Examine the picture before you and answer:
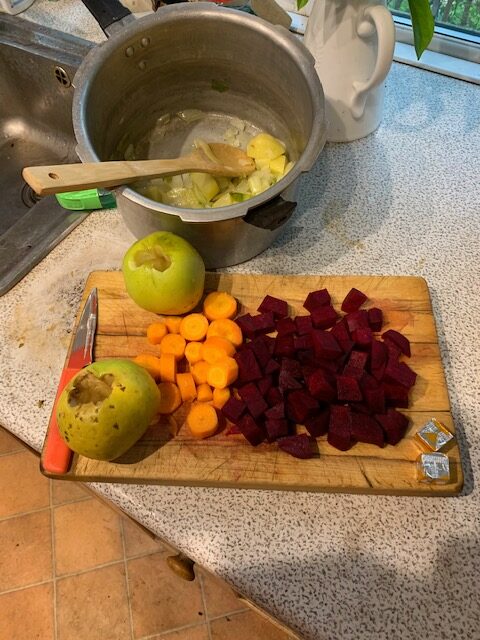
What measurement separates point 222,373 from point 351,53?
0.65m

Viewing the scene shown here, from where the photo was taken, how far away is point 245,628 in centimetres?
133

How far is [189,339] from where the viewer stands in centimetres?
80

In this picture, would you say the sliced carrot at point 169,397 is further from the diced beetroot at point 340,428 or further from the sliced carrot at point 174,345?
the diced beetroot at point 340,428

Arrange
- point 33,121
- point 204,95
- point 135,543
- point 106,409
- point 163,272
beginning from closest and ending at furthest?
point 106,409 < point 163,272 < point 204,95 < point 33,121 < point 135,543

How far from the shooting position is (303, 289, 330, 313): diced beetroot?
32.6 inches

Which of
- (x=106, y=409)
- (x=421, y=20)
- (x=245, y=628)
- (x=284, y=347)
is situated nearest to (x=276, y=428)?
(x=284, y=347)

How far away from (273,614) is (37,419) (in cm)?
45

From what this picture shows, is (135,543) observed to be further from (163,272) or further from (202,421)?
(163,272)

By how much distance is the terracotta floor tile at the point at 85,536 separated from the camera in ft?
4.63

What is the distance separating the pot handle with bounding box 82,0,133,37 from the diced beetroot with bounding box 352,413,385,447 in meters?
0.84

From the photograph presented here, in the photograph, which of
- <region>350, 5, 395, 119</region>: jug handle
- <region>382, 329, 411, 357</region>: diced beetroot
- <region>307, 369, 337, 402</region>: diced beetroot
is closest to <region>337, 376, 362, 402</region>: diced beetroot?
<region>307, 369, 337, 402</region>: diced beetroot

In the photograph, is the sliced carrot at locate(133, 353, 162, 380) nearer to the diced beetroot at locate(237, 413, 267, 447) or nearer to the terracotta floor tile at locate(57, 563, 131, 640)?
the diced beetroot at locate(237, 413, 267, 447)

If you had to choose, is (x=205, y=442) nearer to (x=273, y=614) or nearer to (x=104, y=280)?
(x=273, y=614)

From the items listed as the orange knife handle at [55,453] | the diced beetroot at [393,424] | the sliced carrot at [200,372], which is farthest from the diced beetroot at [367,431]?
the orange knife handle at [55,453]
